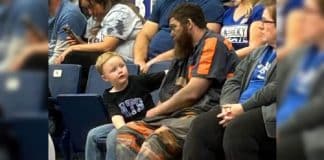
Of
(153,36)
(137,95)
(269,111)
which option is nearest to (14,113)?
(269,111)

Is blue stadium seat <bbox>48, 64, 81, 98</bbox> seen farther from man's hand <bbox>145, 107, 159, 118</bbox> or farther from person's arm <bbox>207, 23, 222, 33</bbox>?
person's arm <bbox>207, 23, 222, 33</bbox>

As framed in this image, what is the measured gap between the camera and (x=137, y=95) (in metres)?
2.03

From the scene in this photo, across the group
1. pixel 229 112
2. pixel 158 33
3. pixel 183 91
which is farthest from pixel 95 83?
pixel 229 112

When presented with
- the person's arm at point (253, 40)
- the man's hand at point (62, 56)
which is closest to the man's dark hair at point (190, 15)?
the person's arm at point (253, 40)

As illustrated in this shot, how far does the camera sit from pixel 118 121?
78.4 inches

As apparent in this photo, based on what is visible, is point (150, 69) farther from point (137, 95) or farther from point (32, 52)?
point (32, 52)

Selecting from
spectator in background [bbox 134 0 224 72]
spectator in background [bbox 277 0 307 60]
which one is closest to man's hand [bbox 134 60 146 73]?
spectator in background [bbox 134 0 224 72]

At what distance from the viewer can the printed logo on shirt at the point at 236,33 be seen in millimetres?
2047

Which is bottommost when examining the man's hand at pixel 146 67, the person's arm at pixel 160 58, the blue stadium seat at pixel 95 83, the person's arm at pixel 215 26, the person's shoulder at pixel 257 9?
the blue stadium seat at pixel 95 83

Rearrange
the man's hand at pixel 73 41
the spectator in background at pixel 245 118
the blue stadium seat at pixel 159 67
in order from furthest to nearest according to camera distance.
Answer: the man's hand at pixel 73 41 → the blue stadium seat at pixel 159 67 → the spectator in background at pixel 245 118

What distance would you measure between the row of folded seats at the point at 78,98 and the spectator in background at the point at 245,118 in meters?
0.40

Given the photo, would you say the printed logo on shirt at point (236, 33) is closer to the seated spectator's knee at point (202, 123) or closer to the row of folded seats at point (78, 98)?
the row of folded seats at point (78, 98)

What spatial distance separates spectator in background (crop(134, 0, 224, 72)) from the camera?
2.20m

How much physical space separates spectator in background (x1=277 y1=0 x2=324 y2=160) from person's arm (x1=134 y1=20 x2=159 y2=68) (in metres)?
1.54
